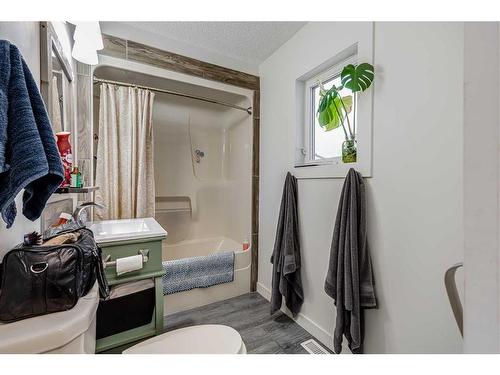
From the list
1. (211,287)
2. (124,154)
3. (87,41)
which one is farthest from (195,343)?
(87,41)

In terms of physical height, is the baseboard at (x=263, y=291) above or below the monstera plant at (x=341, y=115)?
A: below

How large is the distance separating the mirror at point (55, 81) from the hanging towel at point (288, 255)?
1.45 meters

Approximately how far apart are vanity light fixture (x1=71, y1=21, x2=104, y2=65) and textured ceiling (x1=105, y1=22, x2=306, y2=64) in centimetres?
54

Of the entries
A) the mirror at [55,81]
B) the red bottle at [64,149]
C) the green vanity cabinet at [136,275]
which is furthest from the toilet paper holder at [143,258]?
the mirror at [55,81]

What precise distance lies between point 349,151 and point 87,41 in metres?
1.71

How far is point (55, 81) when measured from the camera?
103 cm

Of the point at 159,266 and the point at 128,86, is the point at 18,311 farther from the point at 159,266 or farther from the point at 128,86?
the point at 128,86

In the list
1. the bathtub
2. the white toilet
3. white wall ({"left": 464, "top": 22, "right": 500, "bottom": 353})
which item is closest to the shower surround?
the bathtub

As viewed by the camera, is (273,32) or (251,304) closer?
(273,32)

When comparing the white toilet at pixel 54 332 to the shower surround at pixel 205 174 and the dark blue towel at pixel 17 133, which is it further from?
the shower surround at pixel 205 174

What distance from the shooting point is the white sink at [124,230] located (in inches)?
41.4

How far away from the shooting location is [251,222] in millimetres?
2191
